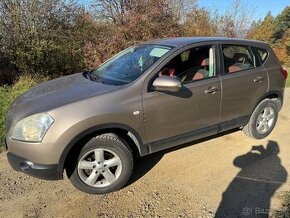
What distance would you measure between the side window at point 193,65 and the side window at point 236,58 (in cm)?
26

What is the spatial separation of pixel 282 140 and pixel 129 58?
288 cm

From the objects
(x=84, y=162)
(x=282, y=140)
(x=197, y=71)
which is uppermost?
(x=197, y=71)

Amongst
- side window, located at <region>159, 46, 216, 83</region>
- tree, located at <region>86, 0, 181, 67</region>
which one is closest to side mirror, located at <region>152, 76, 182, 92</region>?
side window, located at <region>159, 46, 216, 83</region>

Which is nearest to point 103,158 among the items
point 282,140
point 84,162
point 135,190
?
point 84,162

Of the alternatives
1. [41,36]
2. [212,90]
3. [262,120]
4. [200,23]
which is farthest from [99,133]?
[200,23]

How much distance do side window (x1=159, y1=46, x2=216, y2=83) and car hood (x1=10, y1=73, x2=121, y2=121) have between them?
0.96 metres

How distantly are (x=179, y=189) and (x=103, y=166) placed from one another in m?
0.97

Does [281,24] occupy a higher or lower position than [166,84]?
lower

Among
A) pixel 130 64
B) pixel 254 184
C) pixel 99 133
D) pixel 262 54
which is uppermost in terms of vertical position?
pixel 130 64

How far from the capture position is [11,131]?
3627mm

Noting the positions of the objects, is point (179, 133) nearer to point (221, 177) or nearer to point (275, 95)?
point (221, 177)

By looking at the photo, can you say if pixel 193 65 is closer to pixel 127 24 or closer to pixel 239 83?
pixel 239 83

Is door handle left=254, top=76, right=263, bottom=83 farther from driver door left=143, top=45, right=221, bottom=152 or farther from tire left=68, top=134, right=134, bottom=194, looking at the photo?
tire left=68, top=134, right=134, bottom=194

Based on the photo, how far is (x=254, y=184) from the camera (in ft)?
13.1
